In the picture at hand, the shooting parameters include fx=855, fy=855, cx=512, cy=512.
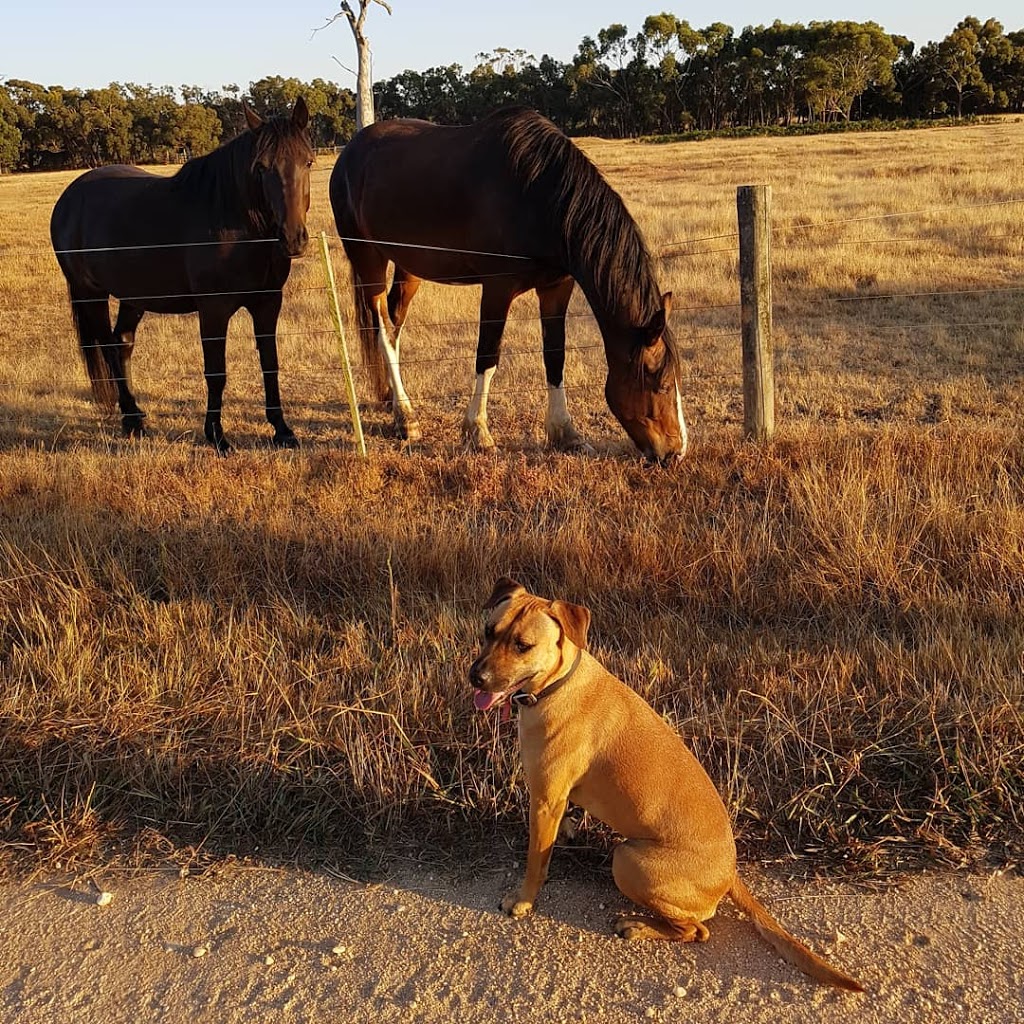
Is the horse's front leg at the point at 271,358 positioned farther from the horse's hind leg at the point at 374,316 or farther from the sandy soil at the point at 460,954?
the sandy soil at the point at 460,954

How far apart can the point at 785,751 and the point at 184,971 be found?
6.69 feet

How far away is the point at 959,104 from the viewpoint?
59.8 m

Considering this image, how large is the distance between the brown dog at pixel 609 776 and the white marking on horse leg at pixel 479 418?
400cm

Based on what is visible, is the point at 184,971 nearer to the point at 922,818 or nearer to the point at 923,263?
the point at 922,818

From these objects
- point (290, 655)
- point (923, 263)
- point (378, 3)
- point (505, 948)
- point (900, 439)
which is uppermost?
point (378, 3)

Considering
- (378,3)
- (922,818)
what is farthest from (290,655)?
(378,3)

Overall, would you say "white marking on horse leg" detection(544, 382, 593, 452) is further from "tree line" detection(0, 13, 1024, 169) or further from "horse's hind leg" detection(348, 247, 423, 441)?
"tree line" detection(0, 13, 1024, 169)

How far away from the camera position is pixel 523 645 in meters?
2.44

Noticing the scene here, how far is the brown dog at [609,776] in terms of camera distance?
236 centimetres

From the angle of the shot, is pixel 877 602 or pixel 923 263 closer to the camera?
pixel 877 602

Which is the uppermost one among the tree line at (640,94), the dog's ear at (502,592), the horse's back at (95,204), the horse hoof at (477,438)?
the tree line at (640,94)

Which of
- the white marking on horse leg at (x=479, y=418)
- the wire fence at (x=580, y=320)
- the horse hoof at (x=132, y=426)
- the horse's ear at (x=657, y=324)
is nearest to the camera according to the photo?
the horse's ear at (x=657, y=324)

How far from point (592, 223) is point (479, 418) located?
171 centimetres

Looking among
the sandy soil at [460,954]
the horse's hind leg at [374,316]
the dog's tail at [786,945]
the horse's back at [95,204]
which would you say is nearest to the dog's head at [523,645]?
the sandy soil at [460,954]
